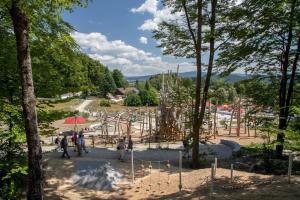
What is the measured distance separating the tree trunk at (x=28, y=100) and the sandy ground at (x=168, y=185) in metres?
4.24

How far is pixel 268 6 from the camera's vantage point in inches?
629

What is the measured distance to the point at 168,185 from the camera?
1445 centimetres

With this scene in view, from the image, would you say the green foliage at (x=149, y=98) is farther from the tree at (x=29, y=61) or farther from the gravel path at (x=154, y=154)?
the tree at (x=29, y=61)

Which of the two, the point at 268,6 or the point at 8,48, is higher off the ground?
the point at 268,6

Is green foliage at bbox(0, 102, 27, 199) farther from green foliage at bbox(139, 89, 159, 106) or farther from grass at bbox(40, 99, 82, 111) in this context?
green foliage at bbox(139, 89, 159, 106)

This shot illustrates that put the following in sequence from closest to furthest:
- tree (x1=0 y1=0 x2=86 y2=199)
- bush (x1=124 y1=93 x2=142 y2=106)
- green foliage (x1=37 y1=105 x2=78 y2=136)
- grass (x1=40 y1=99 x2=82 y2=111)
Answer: tree (x1=0 y1=0 x2=86 y2=199) → green foliage (x1=37 y1=105 x2=78 y2=136) → grass (x1=40 y1=99 x2=82 y2=111) → bush (x1=124 y1=93 x2=142 y2=106)

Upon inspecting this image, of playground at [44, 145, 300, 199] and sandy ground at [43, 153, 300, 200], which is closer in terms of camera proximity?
sandy ground at [43, 153, 300, 200]

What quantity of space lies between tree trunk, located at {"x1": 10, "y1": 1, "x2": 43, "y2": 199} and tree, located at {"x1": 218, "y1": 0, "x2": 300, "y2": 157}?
1045 centimetres

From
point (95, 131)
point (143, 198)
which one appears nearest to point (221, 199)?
point (143, 198)

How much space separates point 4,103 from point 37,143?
3120 millimetres

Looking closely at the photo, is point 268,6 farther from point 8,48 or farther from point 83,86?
point 8,48

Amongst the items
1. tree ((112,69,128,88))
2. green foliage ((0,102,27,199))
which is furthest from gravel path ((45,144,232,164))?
tree ((112,69,128,88))

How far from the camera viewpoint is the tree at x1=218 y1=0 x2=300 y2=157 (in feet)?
51.8

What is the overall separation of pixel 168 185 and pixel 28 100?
7.67 metres
